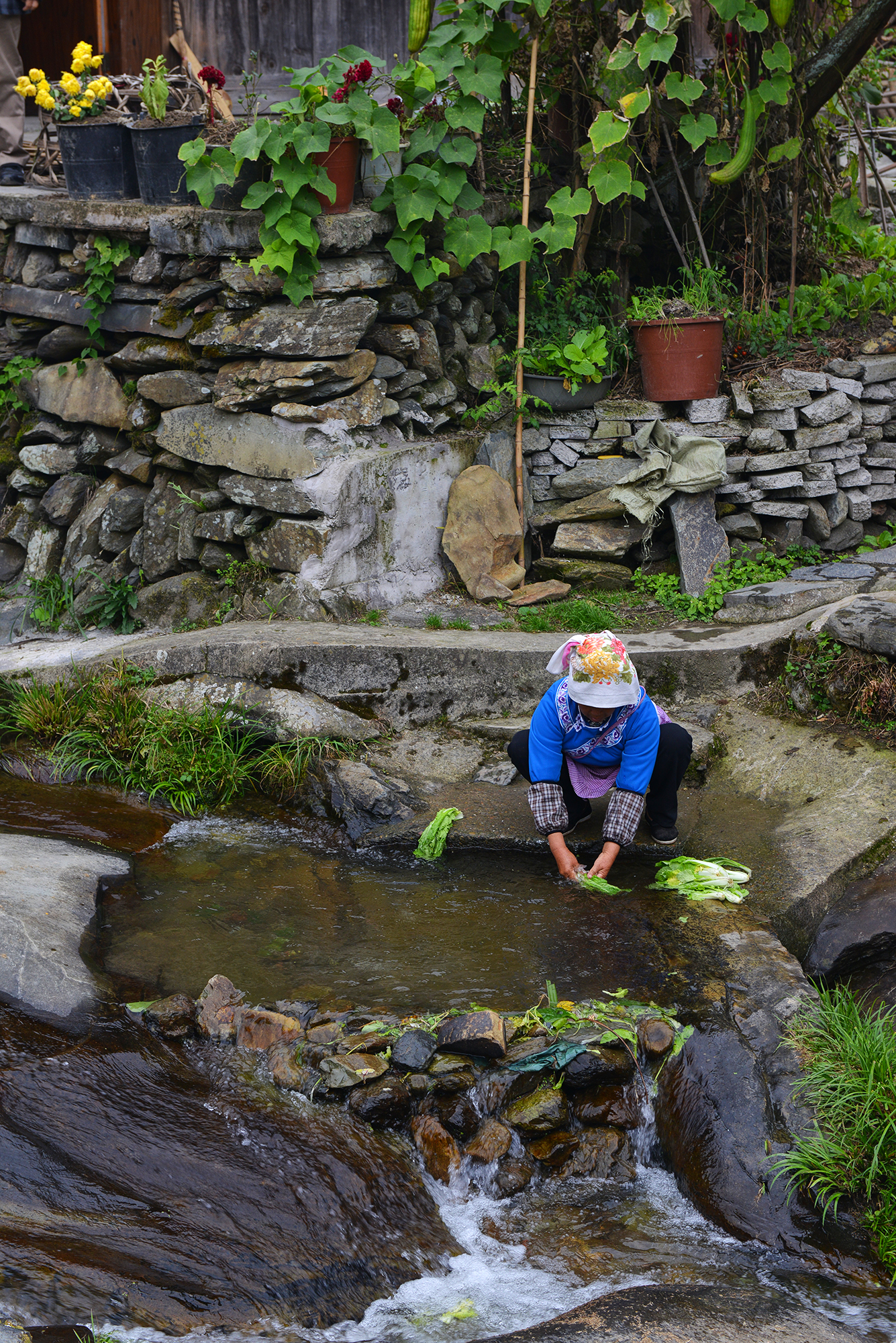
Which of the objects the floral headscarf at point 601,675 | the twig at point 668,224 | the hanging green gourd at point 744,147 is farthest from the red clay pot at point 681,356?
the floral headscarf at point 601,675

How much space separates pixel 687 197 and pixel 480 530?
2584 millimetres

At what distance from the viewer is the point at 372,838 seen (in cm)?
483

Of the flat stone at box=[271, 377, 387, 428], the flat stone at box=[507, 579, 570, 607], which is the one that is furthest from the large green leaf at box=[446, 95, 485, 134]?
the flat stone at box=[507, 579, 570, 607]

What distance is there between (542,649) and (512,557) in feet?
4.52

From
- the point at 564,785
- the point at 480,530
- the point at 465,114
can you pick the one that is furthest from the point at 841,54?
the point at 564,785

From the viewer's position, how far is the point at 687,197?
706cm

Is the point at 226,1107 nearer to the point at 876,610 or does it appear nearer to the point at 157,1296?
the point at 157,1296

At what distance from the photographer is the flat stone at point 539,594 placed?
6.57 metres

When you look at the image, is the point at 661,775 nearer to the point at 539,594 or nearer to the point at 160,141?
the point at 539,594

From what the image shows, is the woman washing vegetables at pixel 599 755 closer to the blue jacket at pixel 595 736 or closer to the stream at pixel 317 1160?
the blue jacket at pixel 595 736

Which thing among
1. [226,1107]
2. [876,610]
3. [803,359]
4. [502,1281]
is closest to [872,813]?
[876,610]

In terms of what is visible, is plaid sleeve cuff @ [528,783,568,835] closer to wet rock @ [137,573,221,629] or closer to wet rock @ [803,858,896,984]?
wet rock @ [803,858,896,984]

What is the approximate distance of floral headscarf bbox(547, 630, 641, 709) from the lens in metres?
4.05

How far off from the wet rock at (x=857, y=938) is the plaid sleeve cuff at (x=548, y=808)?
103 cm
